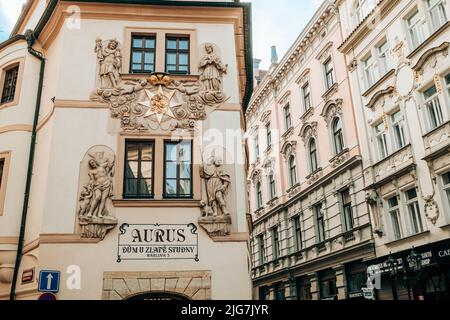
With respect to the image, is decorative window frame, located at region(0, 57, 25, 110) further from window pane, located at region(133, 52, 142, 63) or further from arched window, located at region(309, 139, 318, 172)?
arched window, located at region(309, 139, 318, 172)

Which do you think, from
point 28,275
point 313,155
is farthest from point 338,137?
point 28,275

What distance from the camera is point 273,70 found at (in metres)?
38.0

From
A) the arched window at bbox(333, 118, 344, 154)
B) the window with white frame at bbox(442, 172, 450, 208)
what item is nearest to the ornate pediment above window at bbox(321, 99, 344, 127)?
the arched window at bbox(333, 118, 344, 154)

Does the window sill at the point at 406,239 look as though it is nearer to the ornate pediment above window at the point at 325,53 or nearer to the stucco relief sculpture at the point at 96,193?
the ornate pediment above window at the point at 325,53

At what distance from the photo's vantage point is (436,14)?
2127 centimetres

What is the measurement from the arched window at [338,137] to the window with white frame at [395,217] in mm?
5700

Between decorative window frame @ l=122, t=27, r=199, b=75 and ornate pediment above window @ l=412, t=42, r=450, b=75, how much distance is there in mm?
11204

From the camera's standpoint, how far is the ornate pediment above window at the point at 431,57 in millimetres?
20223

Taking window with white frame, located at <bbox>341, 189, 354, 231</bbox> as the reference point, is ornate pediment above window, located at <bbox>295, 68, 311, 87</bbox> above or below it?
above

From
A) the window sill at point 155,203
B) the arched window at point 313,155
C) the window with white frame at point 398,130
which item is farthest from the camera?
the arched window at point 313,155

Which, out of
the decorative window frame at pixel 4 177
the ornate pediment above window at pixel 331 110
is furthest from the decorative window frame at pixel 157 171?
the ornate pediment above window at pixel 331 110

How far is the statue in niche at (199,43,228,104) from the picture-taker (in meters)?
15.1
